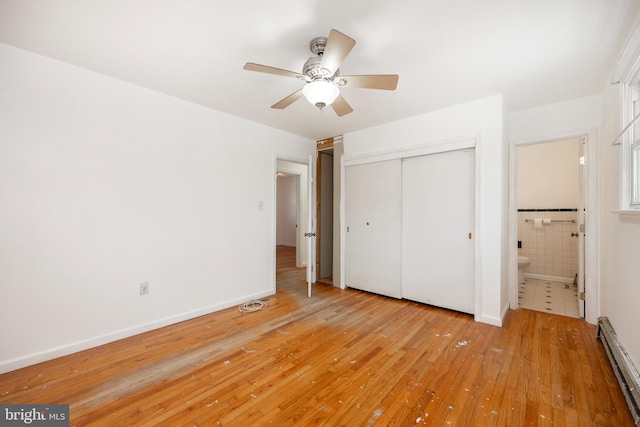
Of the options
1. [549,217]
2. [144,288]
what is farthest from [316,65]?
[549,217]

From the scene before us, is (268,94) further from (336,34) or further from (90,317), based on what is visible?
(90,317)

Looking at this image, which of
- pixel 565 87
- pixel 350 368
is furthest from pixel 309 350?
pixel 565 87

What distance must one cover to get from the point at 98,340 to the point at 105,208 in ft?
3.80

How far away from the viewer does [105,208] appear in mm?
2342

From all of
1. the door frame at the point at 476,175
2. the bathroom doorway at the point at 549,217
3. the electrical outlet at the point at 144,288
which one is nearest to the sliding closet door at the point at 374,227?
the door frame at the point at 476,175

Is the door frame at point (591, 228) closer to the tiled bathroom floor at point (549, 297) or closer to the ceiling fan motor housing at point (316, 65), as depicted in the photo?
the tiled bathroom floor at point (549, 297)

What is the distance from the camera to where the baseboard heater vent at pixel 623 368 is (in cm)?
145

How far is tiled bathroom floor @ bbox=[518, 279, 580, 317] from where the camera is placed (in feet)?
10.3

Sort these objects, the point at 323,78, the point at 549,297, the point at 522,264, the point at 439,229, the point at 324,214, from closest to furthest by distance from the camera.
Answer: the point at 323,78 < the point at 439,229 < the point at 549,297 < the point at 522,264 < the point at 324,214

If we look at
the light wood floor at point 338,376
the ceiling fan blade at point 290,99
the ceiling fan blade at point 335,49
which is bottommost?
the light wood floor at point 338,376

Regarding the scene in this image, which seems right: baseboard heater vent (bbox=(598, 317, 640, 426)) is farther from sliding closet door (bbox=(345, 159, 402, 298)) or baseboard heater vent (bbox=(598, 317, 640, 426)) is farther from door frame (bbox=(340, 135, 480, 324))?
sliding closet door (bbox=(345, 159, 402, 298))

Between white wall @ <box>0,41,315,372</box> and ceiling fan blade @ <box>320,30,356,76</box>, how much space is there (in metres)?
1.96

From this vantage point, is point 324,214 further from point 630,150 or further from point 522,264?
point 630,150

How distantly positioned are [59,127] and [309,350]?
2.75m
